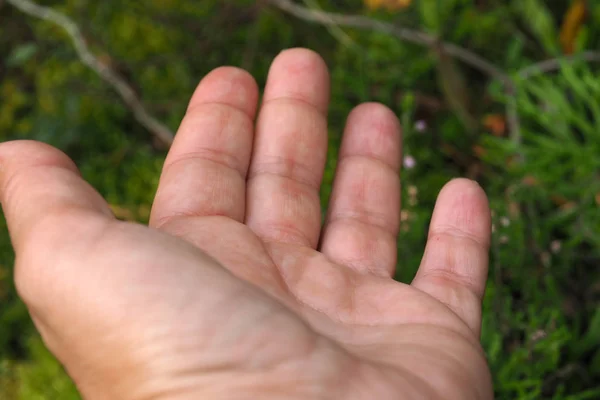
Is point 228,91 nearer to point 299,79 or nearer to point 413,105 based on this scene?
point 299,79

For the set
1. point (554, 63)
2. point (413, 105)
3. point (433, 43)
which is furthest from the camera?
point (413, 105)

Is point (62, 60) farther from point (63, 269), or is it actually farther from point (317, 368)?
point (317, 368)

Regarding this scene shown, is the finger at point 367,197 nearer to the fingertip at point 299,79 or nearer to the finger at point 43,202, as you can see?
the fingertip at point 299,79

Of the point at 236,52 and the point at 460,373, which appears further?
the point at 236,52

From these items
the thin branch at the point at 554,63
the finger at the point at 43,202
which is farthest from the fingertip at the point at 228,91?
the thin branch at the point at 554,63

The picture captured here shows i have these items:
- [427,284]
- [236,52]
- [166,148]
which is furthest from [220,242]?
[236,52]

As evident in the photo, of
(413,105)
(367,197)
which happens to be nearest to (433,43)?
(413,105)
